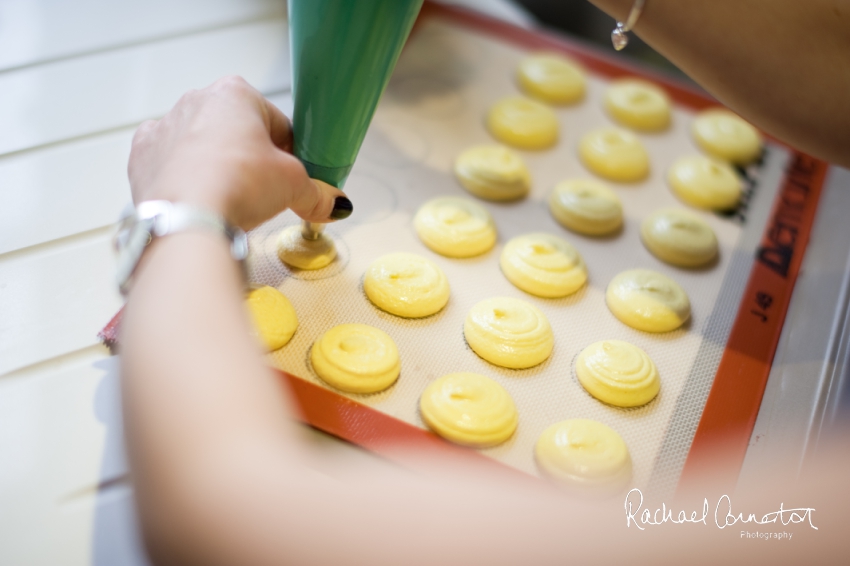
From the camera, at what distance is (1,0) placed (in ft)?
4.61

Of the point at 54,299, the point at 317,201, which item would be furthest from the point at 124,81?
the point at 317,201

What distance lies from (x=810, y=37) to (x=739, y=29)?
0.10m

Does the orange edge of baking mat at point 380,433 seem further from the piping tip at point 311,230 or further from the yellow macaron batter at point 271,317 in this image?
the piping tip at point 311,230

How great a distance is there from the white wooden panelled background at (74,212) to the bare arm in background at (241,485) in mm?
75

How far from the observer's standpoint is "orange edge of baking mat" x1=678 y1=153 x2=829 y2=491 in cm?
96

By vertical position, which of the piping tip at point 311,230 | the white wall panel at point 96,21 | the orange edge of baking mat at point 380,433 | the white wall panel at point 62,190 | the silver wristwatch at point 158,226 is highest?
the silver wristwatch at point 158,226

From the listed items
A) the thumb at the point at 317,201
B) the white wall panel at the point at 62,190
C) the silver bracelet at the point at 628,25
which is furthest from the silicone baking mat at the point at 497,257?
the silver bracelet at the point at 628,25

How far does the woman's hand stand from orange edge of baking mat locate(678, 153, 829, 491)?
670 mm

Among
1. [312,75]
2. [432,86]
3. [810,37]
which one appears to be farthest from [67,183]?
[810,37]

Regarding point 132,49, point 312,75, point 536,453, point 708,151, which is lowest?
point 536,453

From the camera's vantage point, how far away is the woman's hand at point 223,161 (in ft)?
2.30

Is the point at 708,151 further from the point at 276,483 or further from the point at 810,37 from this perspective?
the point at 276,483

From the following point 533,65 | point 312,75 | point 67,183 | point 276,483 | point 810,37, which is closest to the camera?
point 276,483

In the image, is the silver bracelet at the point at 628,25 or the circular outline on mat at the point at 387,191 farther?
the circular outline on mat at the point at 387,191
